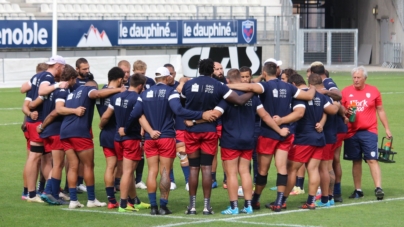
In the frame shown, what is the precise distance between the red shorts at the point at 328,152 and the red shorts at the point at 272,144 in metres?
0.62

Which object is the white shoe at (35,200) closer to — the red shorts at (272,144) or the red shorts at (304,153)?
the red shorts at (272,144)

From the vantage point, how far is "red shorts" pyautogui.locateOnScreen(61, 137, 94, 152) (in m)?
11.4

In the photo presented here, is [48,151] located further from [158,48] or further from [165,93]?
[158,48]

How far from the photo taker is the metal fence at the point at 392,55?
49.2 meters

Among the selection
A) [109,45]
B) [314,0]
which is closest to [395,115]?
[109,45]

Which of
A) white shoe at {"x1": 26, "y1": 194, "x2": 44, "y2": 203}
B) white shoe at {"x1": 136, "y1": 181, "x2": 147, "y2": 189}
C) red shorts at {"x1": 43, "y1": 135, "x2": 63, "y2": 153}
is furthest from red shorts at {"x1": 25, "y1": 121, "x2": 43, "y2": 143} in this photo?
white shoe at {"x1": 136, "y1": 181, "x2": 147, "y2": 189}

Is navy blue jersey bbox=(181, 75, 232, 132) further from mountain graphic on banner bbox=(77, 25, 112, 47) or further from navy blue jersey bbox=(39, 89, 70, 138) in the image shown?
mountain graphic on banner bbox=(77, 25, 112, 47)

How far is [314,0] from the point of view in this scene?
63781 mm

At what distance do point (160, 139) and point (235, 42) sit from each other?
93.8 feet

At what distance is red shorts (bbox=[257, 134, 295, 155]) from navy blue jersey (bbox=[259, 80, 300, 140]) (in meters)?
0.06

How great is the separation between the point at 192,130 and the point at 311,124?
1.64 metres

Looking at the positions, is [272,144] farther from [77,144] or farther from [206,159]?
[77,144]

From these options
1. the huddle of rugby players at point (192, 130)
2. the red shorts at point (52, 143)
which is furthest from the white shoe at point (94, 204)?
the red shorts at point (52, 143)

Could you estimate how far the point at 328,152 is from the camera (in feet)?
38.1
